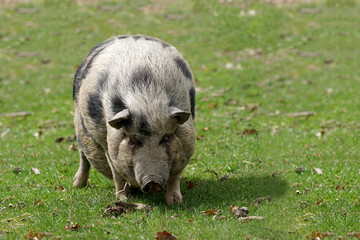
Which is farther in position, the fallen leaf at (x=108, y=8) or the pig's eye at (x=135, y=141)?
the fallen leaf at (x=108, y=8)

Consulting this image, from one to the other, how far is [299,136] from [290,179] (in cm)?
355

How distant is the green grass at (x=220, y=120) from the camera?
6.61 m

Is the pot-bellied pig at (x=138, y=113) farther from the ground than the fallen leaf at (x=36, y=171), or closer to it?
farther from the ground

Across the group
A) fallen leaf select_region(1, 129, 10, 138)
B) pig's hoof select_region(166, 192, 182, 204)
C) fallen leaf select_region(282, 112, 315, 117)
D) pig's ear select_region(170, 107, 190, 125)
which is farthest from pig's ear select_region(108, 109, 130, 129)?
fallen leaf select_region(282, 112, 315, 117)

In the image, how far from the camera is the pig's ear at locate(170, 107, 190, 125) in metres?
6.50

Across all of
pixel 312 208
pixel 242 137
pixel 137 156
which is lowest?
pixel 242 137

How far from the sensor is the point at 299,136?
1191 centimetres

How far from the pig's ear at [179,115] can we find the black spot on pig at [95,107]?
111cm

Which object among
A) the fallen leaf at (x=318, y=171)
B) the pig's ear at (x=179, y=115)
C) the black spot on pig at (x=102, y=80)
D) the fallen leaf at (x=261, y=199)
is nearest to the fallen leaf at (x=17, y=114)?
the black spot on pig at (x=102, y=80)

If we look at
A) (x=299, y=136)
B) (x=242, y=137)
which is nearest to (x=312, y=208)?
(x=242, y=137)

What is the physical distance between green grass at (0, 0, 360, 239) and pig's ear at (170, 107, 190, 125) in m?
1.19

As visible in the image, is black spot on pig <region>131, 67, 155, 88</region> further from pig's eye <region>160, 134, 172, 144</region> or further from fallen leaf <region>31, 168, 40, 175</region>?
fallen leaf <region>31, 168, 40, 175</region>

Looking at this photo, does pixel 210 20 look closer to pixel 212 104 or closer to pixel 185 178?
pixel 212 104

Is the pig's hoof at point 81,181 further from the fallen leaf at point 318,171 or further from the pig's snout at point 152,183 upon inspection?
the fallen leaf at point 318,171
